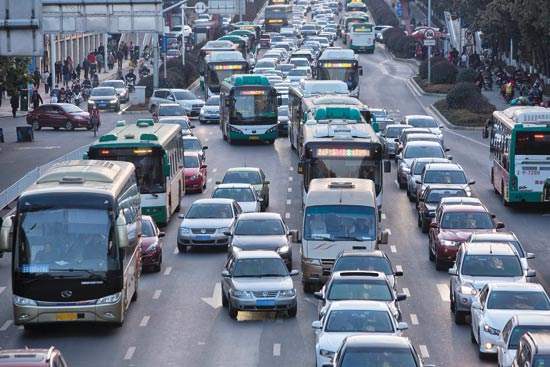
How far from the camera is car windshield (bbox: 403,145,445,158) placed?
179ft

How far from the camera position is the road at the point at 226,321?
2891 cm

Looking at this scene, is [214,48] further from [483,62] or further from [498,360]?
[498,360]

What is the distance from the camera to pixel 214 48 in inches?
3996

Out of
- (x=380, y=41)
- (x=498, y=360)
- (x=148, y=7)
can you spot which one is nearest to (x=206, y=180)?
(x=148, y=7)

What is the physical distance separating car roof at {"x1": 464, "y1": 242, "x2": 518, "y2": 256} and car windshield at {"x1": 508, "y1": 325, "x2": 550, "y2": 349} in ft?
23.3

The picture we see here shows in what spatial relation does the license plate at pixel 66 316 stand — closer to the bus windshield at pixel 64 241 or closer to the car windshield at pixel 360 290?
the bus windshield at pixel 64 241

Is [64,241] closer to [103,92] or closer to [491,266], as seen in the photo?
[491,266]

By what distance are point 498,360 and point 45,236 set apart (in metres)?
9.07

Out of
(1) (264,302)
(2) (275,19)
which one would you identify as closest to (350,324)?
(1) (264,302)

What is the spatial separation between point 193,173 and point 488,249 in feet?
72.5

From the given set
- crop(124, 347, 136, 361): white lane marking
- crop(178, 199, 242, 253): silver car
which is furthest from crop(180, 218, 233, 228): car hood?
crop(124, 347, 136, 361): white lane marking

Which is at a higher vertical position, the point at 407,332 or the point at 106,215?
the point at 106,215

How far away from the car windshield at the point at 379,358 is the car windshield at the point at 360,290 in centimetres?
679

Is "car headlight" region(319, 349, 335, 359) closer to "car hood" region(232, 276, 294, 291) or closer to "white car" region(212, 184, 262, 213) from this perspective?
"car hood" region(232, 276, 294, 291)
